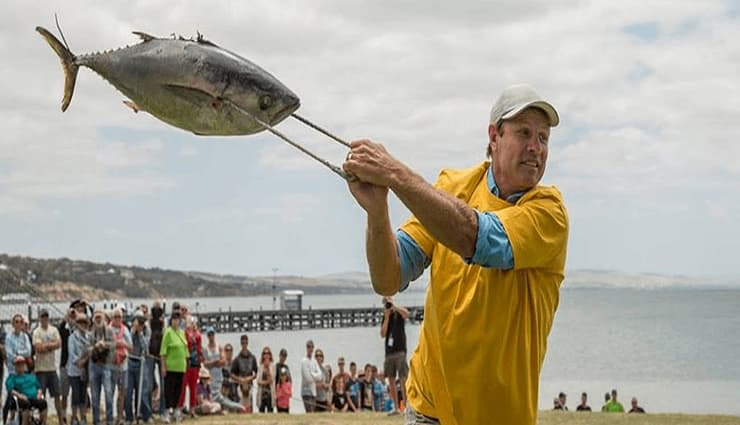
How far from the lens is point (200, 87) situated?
3318mm

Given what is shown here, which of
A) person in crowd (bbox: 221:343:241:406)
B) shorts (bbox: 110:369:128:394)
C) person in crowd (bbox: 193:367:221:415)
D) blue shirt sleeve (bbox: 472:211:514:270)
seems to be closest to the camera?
blue shirt sleeve (bbox: 472:211:514:270)

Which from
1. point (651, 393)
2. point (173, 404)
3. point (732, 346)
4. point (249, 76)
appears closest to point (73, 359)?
point (173, 404)

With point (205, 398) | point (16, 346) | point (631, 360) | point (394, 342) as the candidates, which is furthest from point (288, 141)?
point (631, 360)

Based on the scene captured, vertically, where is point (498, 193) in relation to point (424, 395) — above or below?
above

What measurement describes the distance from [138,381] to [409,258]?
1333 centimetres

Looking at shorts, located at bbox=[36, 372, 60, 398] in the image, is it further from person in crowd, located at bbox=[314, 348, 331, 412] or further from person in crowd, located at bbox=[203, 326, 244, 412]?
person in crowd, located at bbox=[314, 348, 331, 412]

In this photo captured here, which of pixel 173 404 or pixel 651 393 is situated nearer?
pixel 173 404

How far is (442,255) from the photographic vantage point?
168 inches

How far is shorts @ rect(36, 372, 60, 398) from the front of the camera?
15.8 metres

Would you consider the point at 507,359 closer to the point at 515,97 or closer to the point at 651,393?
the point at 515,97

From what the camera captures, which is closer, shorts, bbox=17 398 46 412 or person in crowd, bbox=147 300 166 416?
shorts, bbox=17 398 46 412

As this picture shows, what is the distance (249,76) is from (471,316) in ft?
4.51

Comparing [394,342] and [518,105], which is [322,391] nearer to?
[394,342]

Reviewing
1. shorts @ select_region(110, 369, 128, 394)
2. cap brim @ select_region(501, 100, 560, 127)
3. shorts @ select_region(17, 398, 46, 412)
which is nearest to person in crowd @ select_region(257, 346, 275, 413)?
shorts @ select_region(110, 369, 128, 394)
